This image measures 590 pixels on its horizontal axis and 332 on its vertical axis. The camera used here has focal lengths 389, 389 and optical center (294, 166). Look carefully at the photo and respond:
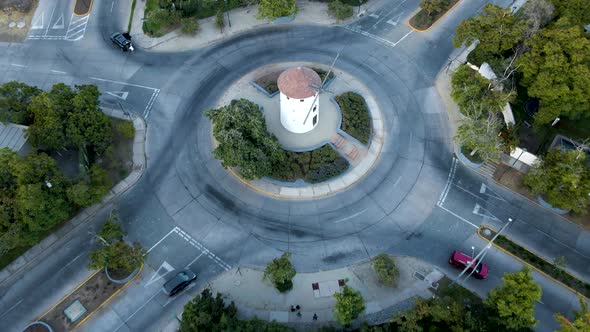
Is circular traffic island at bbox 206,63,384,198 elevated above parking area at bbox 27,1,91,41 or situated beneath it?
situated beneath

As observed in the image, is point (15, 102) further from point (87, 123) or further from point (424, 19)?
point (424, 19)

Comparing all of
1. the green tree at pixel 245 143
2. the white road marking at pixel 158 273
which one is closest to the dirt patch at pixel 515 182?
Result: the green tree at pixel 245 143

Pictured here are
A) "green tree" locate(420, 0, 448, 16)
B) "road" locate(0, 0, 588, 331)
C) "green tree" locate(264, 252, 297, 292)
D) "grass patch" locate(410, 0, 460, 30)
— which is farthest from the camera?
"grass patch" locate(410, 0, 460, 30)

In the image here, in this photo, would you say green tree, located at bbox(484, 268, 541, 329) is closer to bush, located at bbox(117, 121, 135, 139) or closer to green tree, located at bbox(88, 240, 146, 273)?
green tree, located at bbox(88, 240, 146, 273)

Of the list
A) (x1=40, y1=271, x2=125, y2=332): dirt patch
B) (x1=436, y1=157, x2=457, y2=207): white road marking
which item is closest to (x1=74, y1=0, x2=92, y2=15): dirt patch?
(x1=40, y1=271, x2=125, y2=332): dirt patch

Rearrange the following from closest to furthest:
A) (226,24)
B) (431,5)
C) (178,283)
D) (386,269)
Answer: (386,269)
(178,283)
(431,5)
(226,24)

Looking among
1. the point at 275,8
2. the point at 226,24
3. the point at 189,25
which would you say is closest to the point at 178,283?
the point at 189,25

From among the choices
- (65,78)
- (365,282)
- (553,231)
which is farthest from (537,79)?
(65,78)
